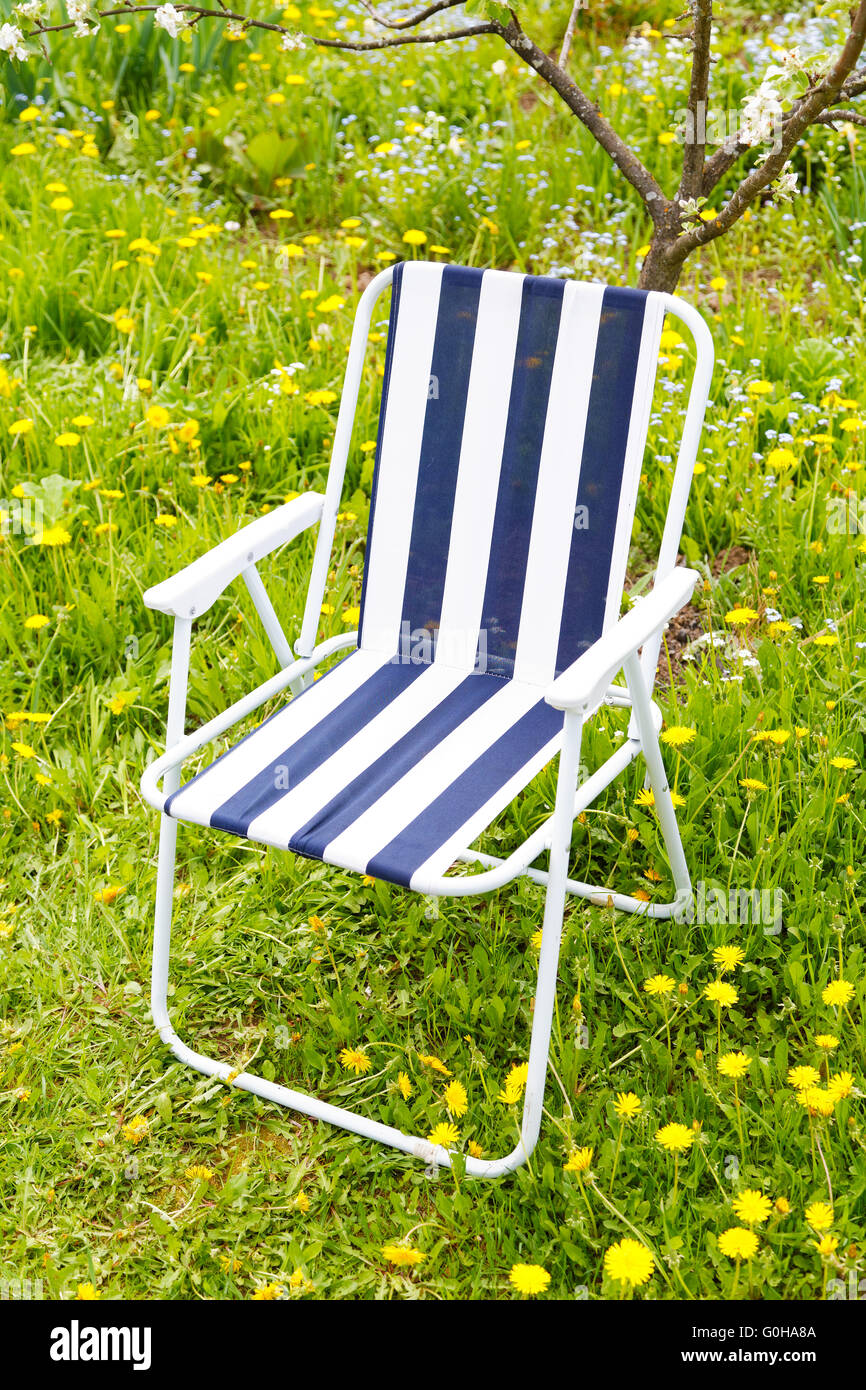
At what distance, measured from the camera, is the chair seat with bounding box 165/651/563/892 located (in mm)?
1821

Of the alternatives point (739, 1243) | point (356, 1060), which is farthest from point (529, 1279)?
point (356, 1060)

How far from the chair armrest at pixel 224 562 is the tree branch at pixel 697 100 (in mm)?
854

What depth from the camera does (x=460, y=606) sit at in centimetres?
225

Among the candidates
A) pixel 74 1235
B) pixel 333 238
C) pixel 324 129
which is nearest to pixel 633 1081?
pixel 74 1235

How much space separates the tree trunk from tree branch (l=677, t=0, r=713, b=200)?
0.09 m

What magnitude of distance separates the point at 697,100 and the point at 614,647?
1.05m

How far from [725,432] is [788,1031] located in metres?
1.53

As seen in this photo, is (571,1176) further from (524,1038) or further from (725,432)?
(725,432)

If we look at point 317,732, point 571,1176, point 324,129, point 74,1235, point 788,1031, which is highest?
point 324,129

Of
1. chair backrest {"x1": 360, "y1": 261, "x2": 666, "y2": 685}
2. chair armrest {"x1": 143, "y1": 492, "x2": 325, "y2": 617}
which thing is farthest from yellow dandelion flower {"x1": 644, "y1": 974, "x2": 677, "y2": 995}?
chair armrest {"x1": 143, "y1": 492, "x2": 325, "y2": 617}

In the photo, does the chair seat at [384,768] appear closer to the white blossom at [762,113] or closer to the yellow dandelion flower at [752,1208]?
the yellow dandelion flower at [752,1208]

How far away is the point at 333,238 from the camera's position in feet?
14.0

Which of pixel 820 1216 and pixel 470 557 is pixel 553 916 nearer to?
pixel 820 1216

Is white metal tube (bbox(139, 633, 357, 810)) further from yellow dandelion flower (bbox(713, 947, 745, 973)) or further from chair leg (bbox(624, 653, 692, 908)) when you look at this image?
yellow dandelion flower (bbox(713, 947, 745, 973))
